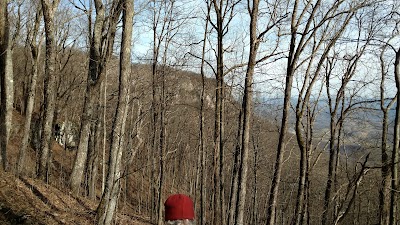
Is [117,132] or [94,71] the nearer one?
[117,132]

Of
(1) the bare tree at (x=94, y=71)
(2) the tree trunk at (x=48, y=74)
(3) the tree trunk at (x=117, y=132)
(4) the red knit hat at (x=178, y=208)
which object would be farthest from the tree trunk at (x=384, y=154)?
(4) the red knit hat at (x=178, y=208)

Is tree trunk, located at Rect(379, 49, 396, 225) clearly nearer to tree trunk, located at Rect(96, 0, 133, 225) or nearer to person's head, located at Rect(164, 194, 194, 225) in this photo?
tree trunk, located at Rect(96, 0, 133, 225)

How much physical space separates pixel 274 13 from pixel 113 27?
6616mm

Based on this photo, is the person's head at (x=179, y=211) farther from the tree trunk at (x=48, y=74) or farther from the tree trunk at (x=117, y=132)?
the tree trunk at (x=48, y=74)

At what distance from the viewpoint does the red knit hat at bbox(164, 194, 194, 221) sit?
2.35 m

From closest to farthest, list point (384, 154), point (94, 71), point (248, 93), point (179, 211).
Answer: point (179, 211), point (248, 93), point (94, 71), point (384, 154)

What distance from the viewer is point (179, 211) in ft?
7.73

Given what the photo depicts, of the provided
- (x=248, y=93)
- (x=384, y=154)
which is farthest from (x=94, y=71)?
(x=384, y=154)

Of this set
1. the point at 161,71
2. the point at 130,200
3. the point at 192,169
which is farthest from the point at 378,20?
the point at 192,169

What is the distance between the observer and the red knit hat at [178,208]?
235cm

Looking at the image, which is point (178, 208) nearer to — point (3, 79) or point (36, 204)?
point (36, 204)

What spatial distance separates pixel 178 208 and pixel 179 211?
2cm

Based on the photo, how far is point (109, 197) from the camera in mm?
7113

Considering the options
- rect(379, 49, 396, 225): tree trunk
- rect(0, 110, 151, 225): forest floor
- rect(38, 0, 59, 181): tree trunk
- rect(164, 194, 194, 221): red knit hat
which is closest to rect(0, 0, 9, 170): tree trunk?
rect(0, 110, 151, 225): forest floor
